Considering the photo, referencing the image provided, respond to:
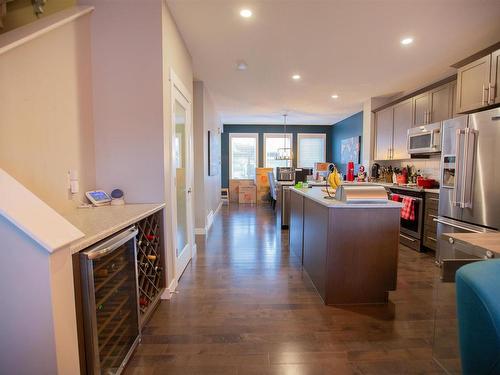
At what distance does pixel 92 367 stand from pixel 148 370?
438mm

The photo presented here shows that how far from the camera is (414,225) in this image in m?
3.72

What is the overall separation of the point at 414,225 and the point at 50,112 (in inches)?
175

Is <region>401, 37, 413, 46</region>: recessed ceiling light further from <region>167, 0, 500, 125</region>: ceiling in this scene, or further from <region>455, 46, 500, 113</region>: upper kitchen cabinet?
<region>455, 46, 500, 113</region>: upper kitchen cabinet

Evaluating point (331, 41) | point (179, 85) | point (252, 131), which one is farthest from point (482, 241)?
point (252, 131)

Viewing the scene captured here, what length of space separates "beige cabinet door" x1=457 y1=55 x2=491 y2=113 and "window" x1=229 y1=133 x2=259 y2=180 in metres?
6.15

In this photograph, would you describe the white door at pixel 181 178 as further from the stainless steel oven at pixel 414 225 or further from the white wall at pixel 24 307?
the stainless steel oven at pixel 414 225

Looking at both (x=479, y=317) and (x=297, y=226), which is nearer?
(x=479, y=317)

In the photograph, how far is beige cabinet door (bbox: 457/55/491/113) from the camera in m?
2.63

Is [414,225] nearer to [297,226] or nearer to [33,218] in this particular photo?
[297,226]

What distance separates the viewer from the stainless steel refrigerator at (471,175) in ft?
7.86

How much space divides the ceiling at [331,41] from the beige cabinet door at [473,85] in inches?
13.3

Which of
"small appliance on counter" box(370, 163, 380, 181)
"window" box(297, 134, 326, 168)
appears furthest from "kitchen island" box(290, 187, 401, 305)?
"window" box(297, 134, 326, 168)

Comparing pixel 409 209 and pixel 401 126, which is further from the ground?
pixel 401 126

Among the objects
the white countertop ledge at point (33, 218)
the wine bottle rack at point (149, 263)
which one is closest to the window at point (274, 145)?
the wine bottle rack at point (149, 263)
